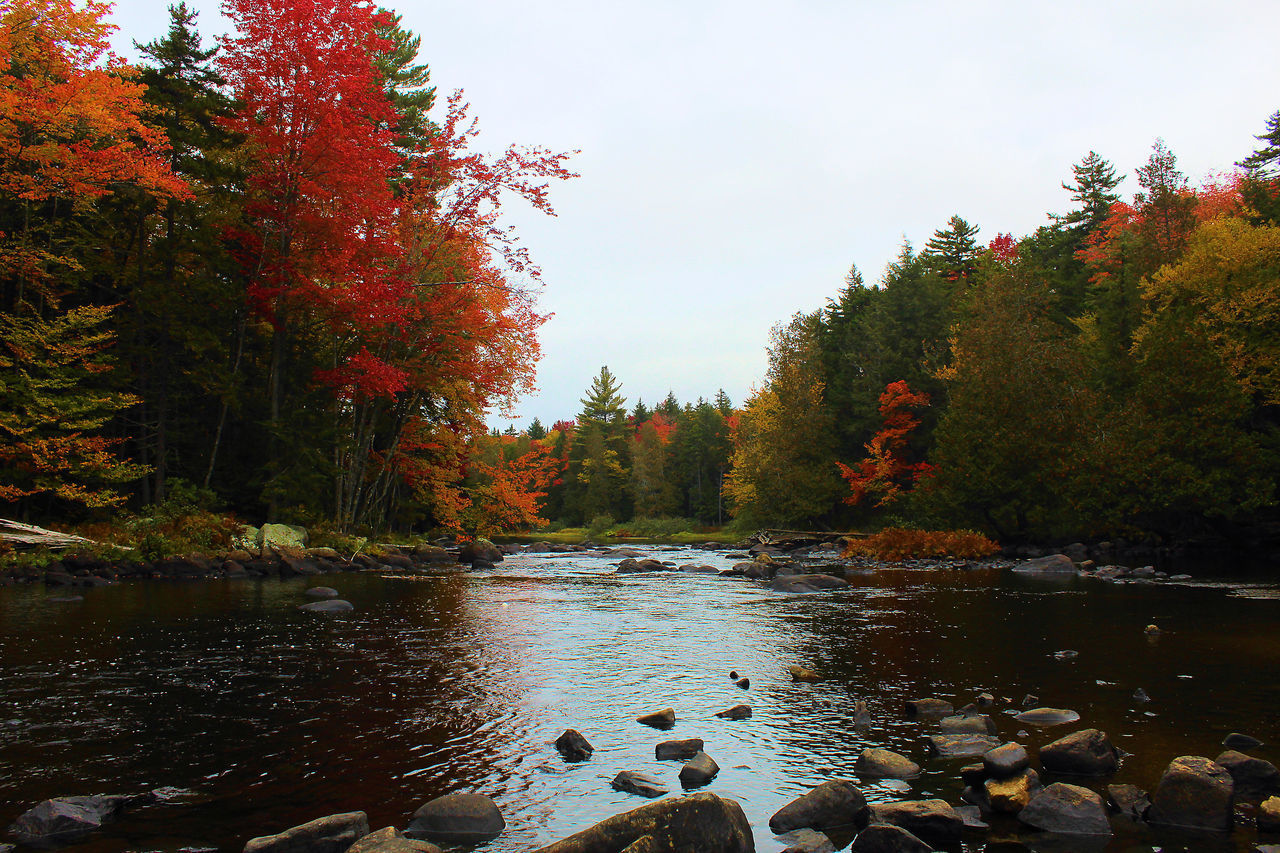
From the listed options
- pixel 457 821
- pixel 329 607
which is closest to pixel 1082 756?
pixel 457 821

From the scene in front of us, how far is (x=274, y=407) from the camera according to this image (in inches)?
989

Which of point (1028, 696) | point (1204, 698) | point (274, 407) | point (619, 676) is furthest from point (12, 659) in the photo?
point (274, 407)

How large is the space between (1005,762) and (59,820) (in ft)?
21.2

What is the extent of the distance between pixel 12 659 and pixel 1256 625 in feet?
62.7

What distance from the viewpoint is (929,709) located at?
23.7 feet

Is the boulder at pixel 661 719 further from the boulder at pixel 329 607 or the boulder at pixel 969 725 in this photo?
the boulder at pixel 329 607

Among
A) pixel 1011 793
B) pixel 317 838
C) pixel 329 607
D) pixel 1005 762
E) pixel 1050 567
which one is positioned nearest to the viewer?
pixel 317 838

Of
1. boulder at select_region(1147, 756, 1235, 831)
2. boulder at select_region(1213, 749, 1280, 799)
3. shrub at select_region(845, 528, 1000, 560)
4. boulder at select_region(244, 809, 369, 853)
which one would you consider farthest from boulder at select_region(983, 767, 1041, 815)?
shrub at select_region(845, 528, 1000, 560)

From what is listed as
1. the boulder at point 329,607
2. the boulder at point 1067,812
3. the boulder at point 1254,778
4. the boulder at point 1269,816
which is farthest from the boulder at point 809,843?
the boulder at point 329,607

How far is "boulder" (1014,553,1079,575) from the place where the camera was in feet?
80.4

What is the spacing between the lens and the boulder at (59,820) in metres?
4.38

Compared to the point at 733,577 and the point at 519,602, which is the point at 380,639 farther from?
the point at 733,577

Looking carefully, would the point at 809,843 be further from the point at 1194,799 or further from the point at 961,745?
the point at 1194,799

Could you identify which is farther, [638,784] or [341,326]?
[341,326]
